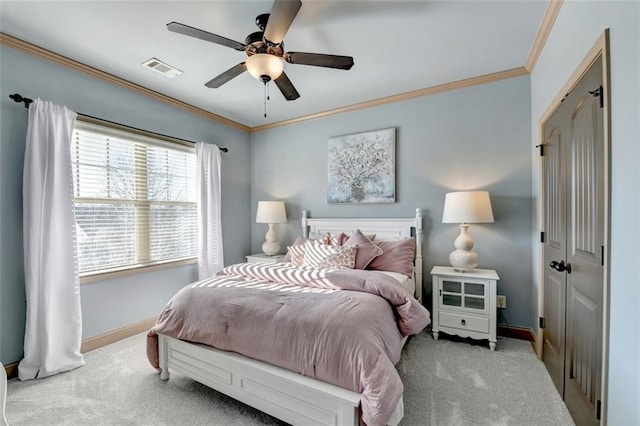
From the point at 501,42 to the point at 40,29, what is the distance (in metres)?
3.54

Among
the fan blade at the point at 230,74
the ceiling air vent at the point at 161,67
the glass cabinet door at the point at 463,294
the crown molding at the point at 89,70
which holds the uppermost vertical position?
the ceiling air vent at the point at 161,67

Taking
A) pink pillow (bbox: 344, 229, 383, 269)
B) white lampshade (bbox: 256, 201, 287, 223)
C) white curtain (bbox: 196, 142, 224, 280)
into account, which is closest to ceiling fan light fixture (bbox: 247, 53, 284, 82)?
pink pillow (bbox: 344, 229, 383, 269)

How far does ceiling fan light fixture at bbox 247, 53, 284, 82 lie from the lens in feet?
6.23

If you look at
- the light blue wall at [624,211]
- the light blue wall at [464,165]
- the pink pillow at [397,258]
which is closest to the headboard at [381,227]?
the light blue wall at [464,165]

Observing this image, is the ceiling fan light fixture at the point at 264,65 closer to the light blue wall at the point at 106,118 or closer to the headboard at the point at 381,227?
the light blue wall at the point at 106,118

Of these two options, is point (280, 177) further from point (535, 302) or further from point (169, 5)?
point (535, 302)

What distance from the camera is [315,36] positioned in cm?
226

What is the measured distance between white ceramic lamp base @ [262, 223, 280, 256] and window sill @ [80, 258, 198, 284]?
0.92 m

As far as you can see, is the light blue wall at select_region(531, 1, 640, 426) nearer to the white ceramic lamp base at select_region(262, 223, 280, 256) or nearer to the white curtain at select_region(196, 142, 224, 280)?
the white ceramic lamp base at select_region(262, 223, 280, 256)

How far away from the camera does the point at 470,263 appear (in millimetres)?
2795

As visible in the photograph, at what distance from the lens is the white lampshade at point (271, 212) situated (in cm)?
396

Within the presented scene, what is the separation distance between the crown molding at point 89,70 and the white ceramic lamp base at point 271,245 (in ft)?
5.71

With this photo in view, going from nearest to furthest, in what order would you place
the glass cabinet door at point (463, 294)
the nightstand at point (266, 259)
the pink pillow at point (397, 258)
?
the glass cabinet door at point (463, 294) → the pink pillow at point (397, 258) → the nightstand at point (266, 259)

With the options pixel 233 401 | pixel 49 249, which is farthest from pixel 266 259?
pixel 49 249
